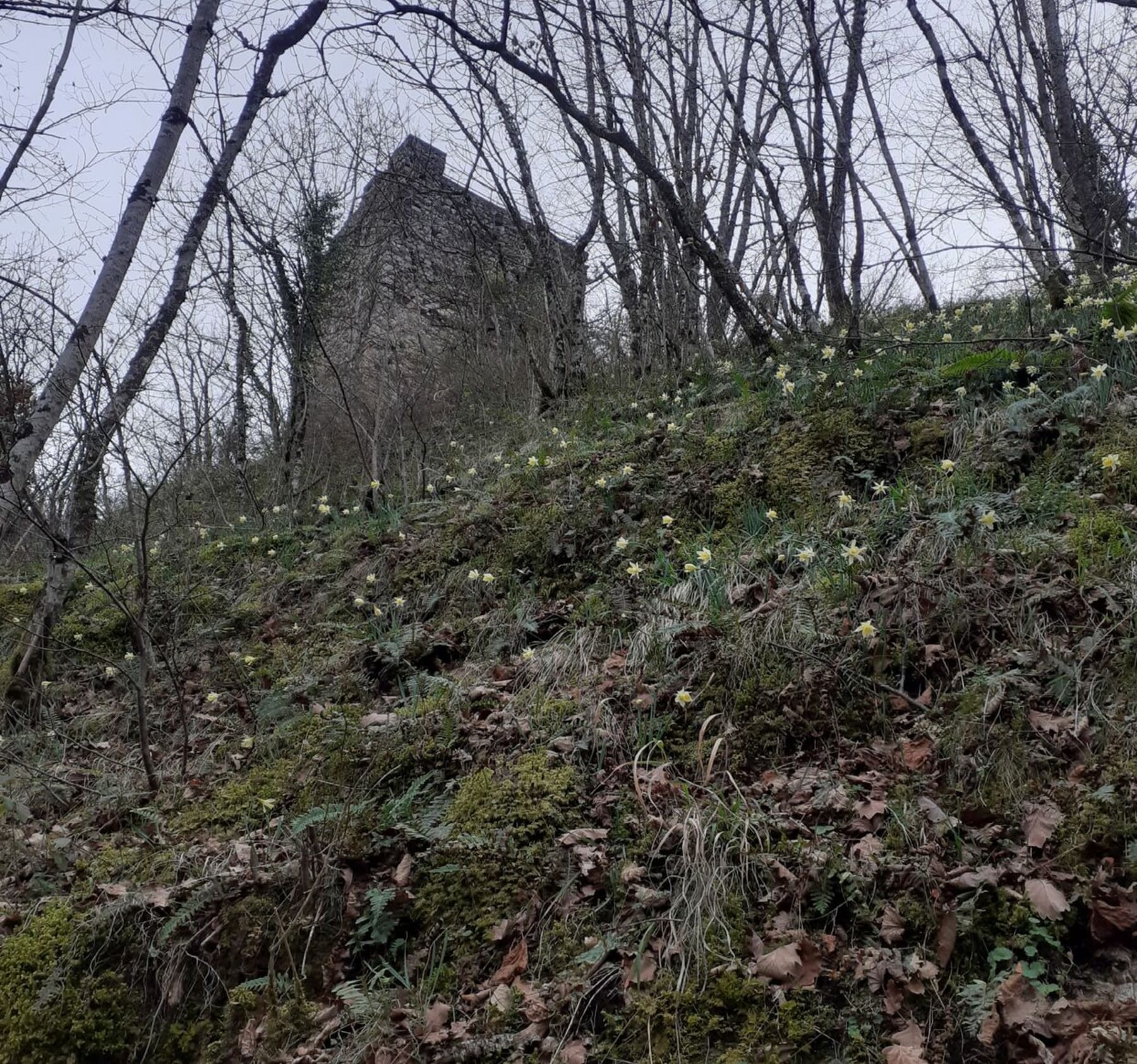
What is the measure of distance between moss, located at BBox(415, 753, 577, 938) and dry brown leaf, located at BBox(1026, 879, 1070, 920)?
1467 mm

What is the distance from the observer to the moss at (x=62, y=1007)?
2.49 metres

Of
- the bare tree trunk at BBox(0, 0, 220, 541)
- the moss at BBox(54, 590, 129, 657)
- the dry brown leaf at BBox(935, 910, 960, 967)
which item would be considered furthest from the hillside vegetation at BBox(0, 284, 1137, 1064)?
the bare tree trunk at BBox(0, 0, 220, 541)

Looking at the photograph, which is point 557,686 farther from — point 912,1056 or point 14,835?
point 14,835

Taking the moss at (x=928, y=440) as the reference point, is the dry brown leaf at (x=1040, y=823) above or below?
below

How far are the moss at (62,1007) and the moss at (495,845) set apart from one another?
1.09m

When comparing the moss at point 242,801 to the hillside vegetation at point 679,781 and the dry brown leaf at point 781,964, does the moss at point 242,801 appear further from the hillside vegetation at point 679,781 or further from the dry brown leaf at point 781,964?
the dry brown leaf at point 781,964

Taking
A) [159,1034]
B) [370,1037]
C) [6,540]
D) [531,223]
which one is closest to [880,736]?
[370,1037]

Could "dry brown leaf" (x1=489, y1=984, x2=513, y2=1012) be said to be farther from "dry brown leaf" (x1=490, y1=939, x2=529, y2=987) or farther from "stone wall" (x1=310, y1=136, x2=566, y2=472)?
"stone wall" (x1=310, y1=136, x2=566, y2=472)

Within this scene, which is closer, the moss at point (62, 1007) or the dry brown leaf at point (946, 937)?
the dry brown leaf at point (946, 937)

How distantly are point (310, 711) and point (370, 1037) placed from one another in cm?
214

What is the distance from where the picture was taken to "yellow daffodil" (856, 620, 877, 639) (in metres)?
2.99

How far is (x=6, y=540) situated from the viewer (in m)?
9.23

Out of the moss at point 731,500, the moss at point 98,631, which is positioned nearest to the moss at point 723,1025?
the moss at point 731,500

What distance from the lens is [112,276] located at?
5422 millimetres
